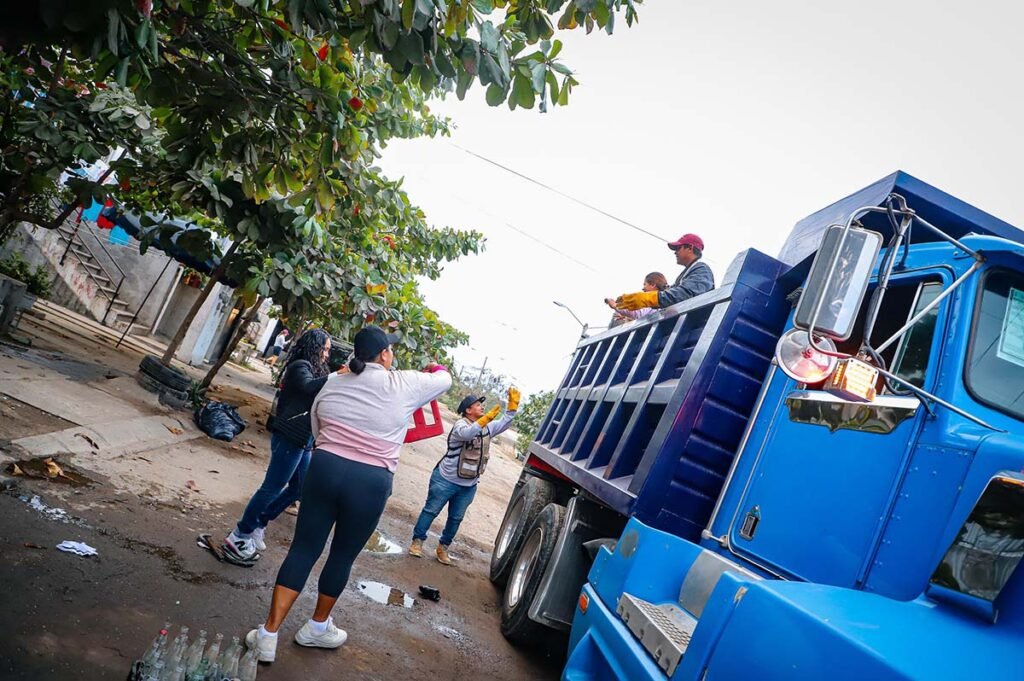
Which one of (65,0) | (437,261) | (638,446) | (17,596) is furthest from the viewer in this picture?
(437,261)

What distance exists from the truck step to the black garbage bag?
7.00 m

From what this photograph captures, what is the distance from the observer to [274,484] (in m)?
4.40

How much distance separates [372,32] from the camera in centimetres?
267

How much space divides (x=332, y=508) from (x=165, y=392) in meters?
6.78

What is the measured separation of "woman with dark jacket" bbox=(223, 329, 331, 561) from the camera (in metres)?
4.38

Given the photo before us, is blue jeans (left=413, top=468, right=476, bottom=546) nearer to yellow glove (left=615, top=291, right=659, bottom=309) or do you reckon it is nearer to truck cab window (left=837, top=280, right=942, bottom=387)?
yellow glove (left=615, top=291, right=659, bottom=309)

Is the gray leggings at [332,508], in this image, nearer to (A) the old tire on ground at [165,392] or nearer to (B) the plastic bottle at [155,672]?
(B) the plastic bottle at [155,672]

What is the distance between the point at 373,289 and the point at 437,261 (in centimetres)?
528

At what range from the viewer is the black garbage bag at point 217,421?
8.45 metres

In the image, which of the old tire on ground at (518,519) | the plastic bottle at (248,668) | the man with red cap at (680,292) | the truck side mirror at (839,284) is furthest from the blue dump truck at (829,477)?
the plastic bottle at (248,668)

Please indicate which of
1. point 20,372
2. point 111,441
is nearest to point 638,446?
point 111,441

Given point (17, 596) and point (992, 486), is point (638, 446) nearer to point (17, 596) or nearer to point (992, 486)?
point (992, 486)

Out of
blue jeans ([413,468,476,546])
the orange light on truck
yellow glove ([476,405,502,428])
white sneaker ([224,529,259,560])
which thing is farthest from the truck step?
blue jeans ([413,468,476,546])

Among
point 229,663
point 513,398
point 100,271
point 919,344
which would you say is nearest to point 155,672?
point 229,663
